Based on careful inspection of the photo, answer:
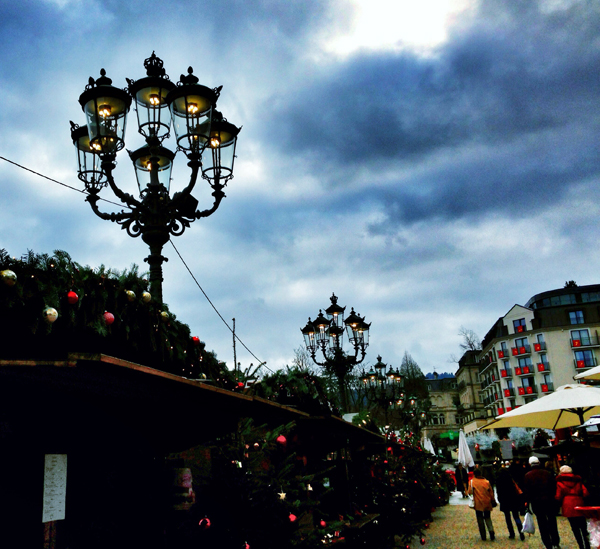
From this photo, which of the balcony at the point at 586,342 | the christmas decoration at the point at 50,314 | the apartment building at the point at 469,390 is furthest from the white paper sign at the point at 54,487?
the apartment building at the point at 469,390

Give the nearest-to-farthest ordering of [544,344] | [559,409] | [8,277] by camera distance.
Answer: [8,277] → [559,409] → [544,344]

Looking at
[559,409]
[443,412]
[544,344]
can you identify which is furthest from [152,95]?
[443,412]

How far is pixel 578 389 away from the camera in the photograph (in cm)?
947

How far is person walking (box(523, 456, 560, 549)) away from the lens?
9.80 meters

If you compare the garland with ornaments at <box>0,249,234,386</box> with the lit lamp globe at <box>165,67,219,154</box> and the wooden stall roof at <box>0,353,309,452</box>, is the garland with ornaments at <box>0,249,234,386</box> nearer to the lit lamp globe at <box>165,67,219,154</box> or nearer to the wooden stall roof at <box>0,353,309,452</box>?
the wooden stall roof at <box>0,353,309,452</box>

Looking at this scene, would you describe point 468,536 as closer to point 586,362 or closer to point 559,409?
point 559,409

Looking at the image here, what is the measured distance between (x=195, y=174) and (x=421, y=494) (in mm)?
13043

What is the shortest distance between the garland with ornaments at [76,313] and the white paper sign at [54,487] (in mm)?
691

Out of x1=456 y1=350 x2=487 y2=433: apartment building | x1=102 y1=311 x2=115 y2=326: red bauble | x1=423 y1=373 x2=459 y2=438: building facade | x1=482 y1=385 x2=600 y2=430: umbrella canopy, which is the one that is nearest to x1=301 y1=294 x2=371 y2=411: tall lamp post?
x1=482 y1=385 x2=600 y2=430: umbrella canopy

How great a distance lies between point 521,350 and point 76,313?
74944 mm

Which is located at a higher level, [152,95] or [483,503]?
[152,95]

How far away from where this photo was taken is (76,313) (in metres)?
3.09

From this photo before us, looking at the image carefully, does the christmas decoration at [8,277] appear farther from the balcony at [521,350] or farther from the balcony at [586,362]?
the balcony at [521,350]

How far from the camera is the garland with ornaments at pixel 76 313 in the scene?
2.84m
